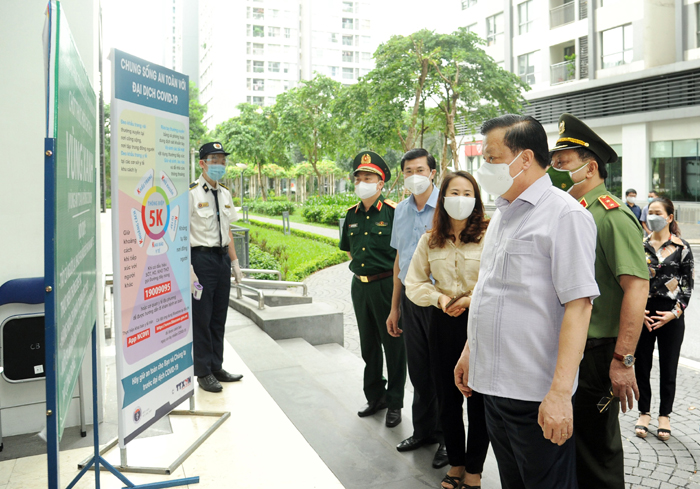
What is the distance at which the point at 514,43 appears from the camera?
30469 mm

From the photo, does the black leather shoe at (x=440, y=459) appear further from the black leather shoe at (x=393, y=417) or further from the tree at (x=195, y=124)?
the tree at (x=195, y=124)

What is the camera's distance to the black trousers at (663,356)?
4207mm

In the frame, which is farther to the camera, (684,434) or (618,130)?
(618,130)

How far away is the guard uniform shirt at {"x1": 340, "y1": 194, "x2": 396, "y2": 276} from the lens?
437 centimetres

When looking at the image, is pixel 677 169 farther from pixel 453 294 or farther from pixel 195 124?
pixel 195 124

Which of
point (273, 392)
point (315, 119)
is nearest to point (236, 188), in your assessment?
point (315, 119)

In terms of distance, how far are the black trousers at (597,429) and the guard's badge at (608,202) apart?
0.67m

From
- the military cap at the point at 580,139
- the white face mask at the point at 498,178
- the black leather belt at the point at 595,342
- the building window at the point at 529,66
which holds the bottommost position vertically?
the black leather belt at the point at 595,342

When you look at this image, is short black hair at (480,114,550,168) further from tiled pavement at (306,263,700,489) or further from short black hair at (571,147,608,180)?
tiled pavement at (306,263,700,489)

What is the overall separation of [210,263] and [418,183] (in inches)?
80.6

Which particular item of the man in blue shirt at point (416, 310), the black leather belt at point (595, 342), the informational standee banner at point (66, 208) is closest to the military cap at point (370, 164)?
the man in blue shirt at point (416, 310)

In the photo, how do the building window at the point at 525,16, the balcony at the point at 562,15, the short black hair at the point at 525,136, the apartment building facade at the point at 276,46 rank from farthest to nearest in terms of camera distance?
the apartment building facade at the point at 276,46 → the building window at the point at 525,16 → the balcony at the point at 562,15 → the short black hair at the point at 525,136

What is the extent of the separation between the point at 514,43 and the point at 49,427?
108ft

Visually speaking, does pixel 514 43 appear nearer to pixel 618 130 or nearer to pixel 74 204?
pixel 618 130
